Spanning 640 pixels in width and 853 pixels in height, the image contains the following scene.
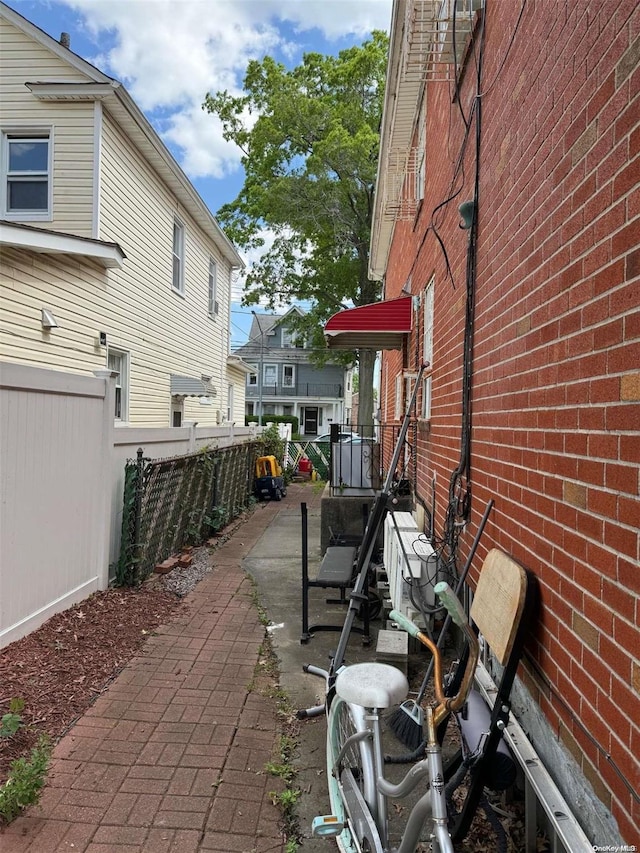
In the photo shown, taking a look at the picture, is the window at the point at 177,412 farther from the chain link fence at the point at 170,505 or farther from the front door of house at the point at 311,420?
the front door of house at the point at 311,420

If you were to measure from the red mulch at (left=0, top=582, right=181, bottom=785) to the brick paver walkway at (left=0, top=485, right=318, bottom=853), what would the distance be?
0.48 feet

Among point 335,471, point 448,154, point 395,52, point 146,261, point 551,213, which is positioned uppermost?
point 395,52

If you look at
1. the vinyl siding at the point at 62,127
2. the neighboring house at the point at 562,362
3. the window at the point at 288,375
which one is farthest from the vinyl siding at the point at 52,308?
the window at the point at 288,375

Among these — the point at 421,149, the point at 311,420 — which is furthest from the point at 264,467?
the point at 311,420

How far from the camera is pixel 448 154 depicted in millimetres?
4523

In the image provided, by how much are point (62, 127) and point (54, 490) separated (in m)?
7.04

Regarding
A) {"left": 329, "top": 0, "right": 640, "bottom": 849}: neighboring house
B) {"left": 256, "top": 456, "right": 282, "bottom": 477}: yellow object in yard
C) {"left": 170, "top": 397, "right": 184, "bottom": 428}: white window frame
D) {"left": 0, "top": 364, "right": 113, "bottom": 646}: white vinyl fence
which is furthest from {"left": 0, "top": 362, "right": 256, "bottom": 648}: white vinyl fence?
{"left": 256, "top": 456, "right": 282, "bottom": 477}: yellow object in yard

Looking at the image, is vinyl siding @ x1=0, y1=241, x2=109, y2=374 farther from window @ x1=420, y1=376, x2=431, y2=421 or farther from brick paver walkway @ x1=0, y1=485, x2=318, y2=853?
window @ x1=420, y1=376, x2=431, y2=421

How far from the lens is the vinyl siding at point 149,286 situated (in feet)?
30.2

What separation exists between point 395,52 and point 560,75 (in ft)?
16.7

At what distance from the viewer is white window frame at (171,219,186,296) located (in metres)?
12.5

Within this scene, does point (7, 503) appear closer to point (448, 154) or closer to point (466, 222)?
point (466, 222)

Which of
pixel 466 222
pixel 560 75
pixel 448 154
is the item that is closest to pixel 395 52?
pixel 448 154

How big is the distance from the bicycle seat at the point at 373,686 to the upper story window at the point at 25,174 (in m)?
9.35
